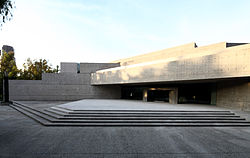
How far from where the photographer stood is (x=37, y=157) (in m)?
3.45

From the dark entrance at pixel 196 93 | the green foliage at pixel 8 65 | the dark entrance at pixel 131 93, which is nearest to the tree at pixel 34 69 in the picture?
the green foliage at pixel 8 65

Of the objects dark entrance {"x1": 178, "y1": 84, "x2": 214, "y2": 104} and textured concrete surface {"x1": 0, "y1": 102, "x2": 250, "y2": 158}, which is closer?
textured concrete surface {"x1": 0, "y1": 102, "x2": 250, "y2": 158}

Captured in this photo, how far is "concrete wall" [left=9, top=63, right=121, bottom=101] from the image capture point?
17641mm

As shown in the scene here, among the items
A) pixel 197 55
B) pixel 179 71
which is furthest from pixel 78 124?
pixel 197 55

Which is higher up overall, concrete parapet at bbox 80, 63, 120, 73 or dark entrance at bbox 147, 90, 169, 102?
Answer: concrete parapet at bbox 80, 63, 120, 73

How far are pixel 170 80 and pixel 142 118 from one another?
610 cm

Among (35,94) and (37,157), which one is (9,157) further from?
(35,94)

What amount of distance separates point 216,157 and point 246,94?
9.54m

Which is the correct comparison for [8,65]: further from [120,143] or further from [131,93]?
[120,143]

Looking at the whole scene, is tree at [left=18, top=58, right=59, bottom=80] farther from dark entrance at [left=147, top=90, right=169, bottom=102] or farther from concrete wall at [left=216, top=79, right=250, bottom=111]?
concrete wall at [left=216, top=79, right=250, bottom=111]

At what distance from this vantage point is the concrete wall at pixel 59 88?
57.9 ft

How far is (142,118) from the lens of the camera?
7059 millimetres

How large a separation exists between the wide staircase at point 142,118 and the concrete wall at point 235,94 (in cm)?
253

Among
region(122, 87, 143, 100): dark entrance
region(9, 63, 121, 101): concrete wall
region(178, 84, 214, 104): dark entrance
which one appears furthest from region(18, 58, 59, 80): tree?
region(178, 84, 214, 104): dark entrance
